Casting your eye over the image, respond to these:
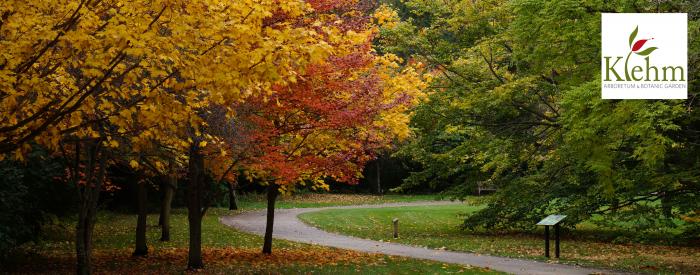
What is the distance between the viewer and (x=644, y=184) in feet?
58.2

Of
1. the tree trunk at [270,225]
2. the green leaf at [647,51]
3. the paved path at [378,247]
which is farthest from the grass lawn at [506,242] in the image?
the tree trunk at [270,225]

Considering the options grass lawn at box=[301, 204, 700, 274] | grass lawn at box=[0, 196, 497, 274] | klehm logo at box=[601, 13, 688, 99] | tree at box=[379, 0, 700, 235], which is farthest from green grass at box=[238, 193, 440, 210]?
klehm logo at box=[601, 13, 688, 99]

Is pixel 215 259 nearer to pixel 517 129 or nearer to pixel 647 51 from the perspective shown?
pixel 517 129

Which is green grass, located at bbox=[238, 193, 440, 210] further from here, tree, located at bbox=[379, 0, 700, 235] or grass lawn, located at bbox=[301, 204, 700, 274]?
tree, located at bbox=[379, 0, 700, 235]

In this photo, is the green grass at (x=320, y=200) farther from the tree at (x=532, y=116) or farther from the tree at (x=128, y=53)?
the tree at (x=128, y=53)

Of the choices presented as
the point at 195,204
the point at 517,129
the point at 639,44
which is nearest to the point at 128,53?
the point at 195,204

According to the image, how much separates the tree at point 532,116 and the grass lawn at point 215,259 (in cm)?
447

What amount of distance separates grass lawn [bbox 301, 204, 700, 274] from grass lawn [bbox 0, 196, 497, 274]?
3.76 metres

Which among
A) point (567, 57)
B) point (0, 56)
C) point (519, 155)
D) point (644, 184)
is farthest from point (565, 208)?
point (0, 56)

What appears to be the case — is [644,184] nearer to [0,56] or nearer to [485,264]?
[485,264]

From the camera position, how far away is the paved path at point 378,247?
48.8 ft

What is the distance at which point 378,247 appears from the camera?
2038 centimetres

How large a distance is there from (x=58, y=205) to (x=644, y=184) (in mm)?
17280

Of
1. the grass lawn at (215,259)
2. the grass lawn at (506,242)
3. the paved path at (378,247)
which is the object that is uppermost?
the grass lawn at (506,242)
